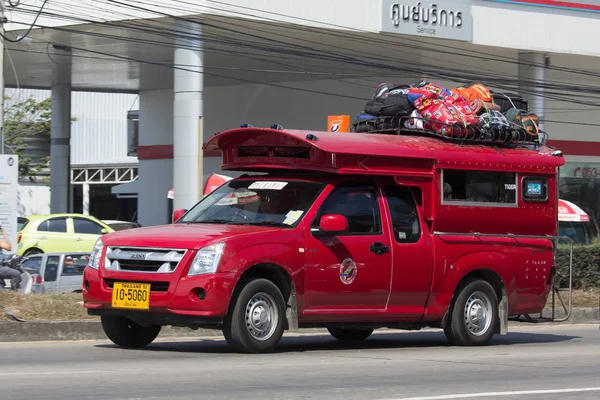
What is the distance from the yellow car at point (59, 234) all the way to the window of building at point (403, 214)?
1645cm

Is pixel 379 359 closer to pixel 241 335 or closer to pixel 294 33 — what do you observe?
pixel 241 335

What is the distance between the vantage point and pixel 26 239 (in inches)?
1087

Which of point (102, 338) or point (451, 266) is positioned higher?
point (451, 266)

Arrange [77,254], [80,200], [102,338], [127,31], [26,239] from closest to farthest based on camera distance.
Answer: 1. [102,338]
2. [77,254]
3. [26,239]
4. [127,31]
5. [80,200]

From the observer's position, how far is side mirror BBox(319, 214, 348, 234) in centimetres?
1102

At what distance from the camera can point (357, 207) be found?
11852 mm

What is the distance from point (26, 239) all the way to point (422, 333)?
14.9m

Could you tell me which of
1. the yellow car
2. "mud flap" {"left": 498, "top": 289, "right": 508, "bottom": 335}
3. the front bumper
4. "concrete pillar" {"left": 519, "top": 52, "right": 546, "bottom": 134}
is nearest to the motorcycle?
the front bumper

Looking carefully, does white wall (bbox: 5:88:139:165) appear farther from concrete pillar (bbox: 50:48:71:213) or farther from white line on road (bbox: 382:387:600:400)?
white line on road (bbox: 382:387:600:400)

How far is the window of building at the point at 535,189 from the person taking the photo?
1338 centimetres

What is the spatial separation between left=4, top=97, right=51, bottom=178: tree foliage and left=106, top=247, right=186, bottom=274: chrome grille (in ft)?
117

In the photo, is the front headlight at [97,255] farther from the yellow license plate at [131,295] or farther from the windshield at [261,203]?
the windshield at [261,203]

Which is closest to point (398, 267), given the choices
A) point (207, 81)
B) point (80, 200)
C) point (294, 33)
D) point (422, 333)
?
point (422, 333)

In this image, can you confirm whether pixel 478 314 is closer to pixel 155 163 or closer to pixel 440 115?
pixel 440 115
